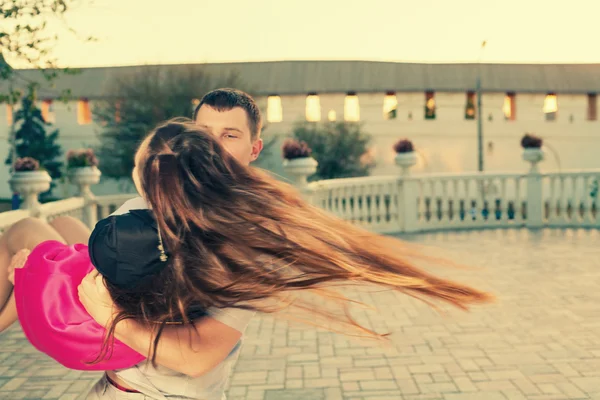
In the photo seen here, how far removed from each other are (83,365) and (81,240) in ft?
6.13

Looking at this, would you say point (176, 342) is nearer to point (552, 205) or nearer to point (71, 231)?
point (71, 231)

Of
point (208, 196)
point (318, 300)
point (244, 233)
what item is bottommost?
point (318, 300)

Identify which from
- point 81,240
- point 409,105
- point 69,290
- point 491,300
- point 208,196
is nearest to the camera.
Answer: point 208,196

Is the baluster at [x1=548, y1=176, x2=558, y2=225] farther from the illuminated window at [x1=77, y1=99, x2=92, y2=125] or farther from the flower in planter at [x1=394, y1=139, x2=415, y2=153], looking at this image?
the illuminated window at [x1=77, y1=99, x2=92, y2=125]

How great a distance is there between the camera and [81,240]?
3492 mm

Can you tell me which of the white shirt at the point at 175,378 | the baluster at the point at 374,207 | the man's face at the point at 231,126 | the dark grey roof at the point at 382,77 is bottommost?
the baluster at the point at 374,207

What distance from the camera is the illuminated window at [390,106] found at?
48644 mm

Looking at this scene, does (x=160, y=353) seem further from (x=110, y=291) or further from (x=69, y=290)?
(x=69, y=290)

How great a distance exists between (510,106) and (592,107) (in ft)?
21.2

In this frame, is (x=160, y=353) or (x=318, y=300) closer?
(x=160, y=353)

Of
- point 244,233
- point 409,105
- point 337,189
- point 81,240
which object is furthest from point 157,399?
point 409,105

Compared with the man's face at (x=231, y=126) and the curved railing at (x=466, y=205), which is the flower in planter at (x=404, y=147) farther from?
the man's face at (x=231, y=126)

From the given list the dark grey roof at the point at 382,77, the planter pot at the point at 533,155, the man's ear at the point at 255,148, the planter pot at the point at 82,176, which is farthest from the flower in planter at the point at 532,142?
the dark grey roof at the point at 382,77

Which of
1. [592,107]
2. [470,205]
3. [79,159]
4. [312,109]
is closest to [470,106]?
[592,107]
